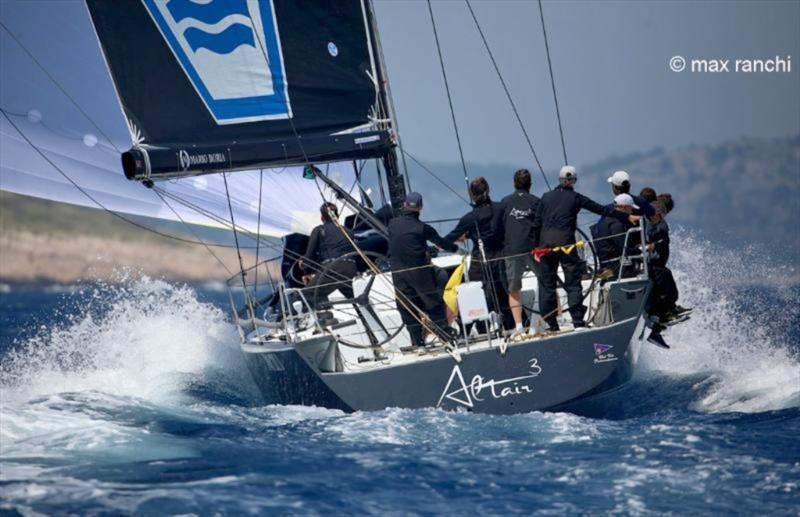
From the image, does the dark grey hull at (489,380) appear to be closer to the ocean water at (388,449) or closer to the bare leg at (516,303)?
the ocean water at (388,449)

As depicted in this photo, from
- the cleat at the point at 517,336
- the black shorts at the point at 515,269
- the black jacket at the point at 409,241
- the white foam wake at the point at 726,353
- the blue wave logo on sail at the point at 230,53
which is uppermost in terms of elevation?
the blue wave logo on sail at the point at 230,53

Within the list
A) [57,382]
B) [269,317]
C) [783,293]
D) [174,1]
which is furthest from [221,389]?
[783,293]

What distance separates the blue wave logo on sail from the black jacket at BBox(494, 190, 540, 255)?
7.06ft

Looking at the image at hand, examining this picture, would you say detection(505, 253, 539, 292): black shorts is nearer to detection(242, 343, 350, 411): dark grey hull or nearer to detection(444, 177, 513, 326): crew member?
detection(444, 177, 513, 326): crew member

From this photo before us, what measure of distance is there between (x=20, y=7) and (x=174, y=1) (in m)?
1.37

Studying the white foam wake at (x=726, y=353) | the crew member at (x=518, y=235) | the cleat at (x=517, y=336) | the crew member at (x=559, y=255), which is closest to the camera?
the cleat at (x=517, y=336)

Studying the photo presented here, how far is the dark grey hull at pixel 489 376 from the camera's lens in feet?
26.7

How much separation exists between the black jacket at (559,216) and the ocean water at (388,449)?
1.15m

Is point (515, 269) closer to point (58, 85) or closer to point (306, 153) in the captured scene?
point (306, 153)

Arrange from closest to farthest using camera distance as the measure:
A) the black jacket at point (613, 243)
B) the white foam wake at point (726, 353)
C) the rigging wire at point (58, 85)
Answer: the white foam wake at point (726, 353), the black jacket at point (613, 243), the rigging wire at point (58, 85)

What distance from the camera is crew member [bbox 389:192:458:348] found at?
8633 mm

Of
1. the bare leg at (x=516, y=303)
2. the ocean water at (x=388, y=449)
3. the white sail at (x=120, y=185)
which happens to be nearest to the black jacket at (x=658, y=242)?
the ocean water at (x=388, y=449)

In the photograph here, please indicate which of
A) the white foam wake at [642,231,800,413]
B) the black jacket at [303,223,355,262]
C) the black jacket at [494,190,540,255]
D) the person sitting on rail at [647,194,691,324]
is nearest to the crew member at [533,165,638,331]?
the black jacket at [494,190,540,255]

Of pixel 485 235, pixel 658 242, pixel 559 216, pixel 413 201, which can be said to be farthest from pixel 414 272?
pixel 658 242
